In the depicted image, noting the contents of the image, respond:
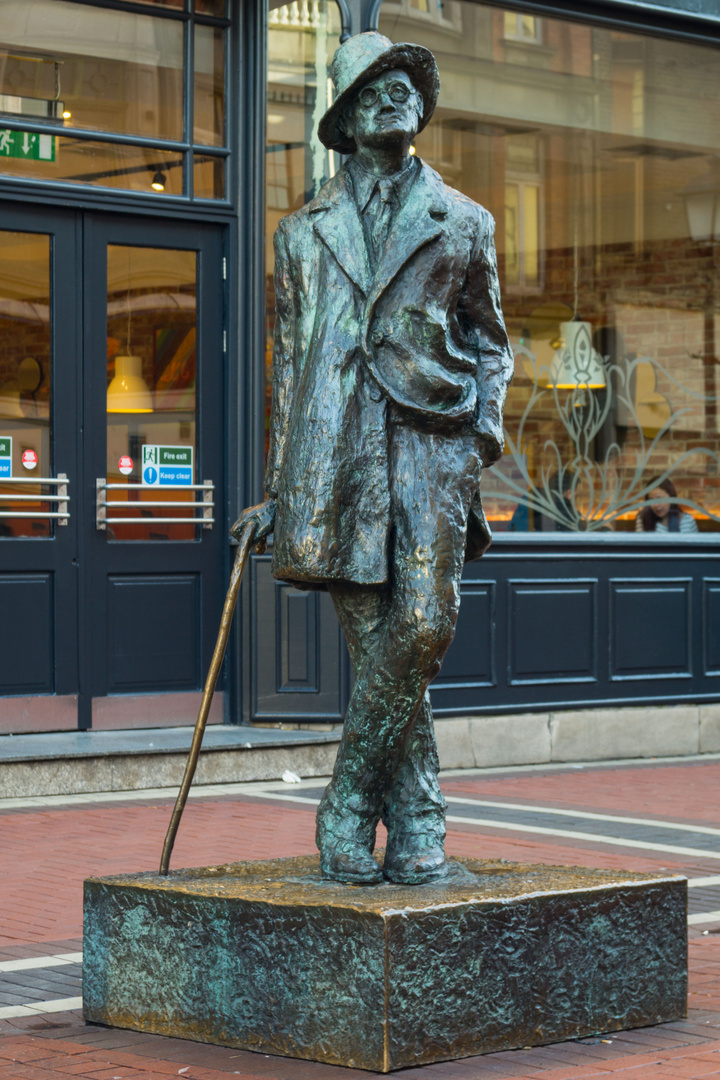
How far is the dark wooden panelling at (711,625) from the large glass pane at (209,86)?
4472 mm

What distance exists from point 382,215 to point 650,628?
728cm

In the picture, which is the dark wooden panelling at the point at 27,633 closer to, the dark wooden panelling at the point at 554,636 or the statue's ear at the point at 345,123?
the dark wooden panelling at the point at 554,636

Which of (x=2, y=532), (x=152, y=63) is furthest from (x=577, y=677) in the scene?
(x=152, y=63)

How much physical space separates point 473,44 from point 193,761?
24.9 feet

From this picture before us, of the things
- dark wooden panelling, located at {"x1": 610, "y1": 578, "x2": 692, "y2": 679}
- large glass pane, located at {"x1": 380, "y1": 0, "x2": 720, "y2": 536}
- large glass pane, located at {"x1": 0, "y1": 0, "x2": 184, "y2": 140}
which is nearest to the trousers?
large glass pane, located at {"x1": 0, "y1": 0, "x2": 184, "y2": 140}

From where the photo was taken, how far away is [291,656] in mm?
10250

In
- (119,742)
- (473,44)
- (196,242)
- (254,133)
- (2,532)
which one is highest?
(473,44)

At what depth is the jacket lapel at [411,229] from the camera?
4.63 metres

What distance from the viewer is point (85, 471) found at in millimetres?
9898

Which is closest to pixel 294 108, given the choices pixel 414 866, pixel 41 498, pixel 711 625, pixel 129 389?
pixel 129 389

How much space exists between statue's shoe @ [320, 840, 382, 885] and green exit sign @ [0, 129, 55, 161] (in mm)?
6113

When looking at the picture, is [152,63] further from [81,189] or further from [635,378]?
[635,378]

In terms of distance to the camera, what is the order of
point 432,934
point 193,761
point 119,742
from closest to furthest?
point 432,934 → point 193,761 → point 119,742

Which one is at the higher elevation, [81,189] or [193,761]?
[81,189]
